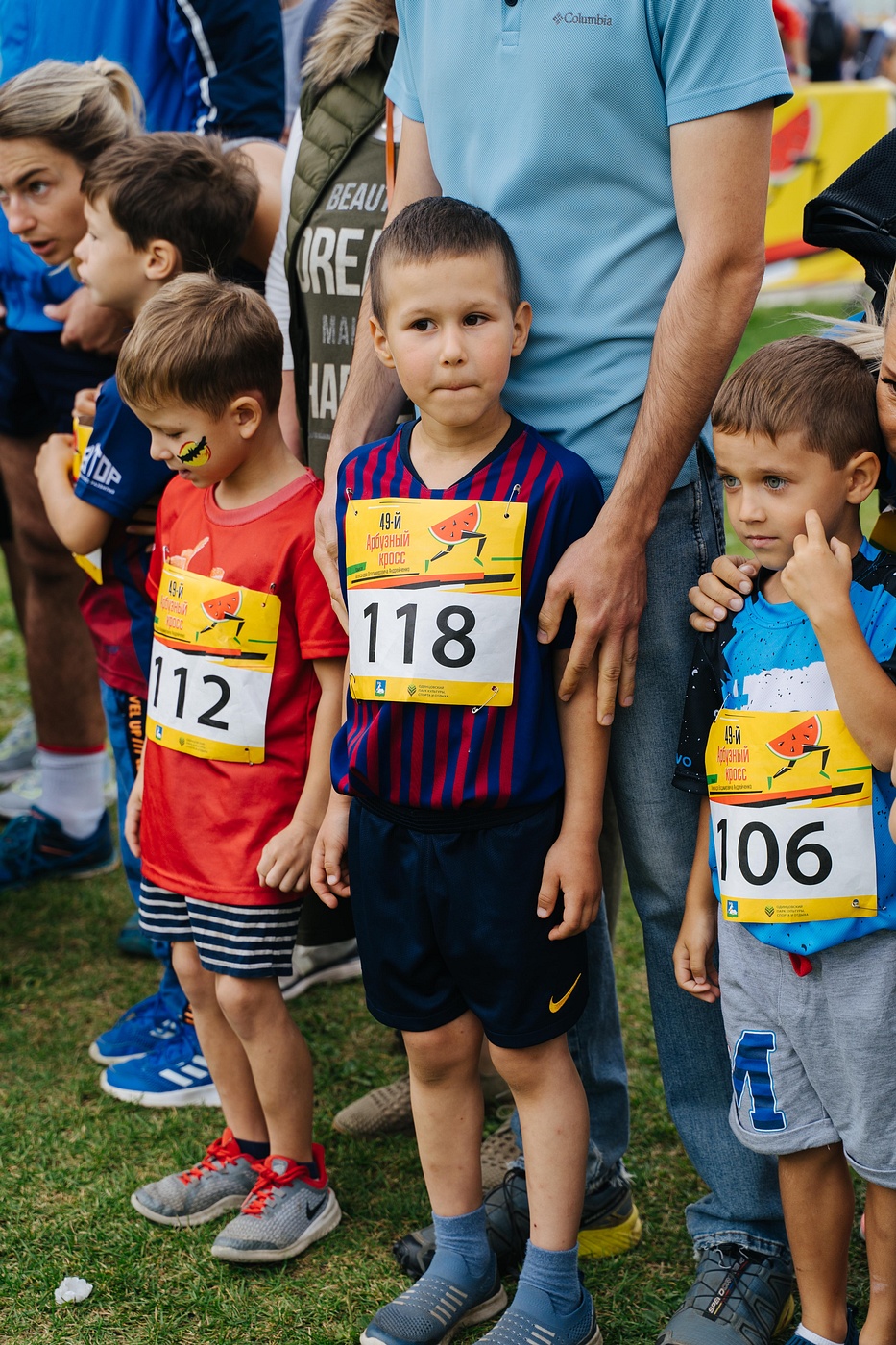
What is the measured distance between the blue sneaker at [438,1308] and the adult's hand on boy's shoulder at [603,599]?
1015 millimetres

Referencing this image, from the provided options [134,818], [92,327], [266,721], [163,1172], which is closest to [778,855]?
[266,721]

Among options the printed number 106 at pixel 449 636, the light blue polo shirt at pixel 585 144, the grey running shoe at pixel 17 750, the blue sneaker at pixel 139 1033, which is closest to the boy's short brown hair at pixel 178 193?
the light blue polo shirt at pixel 585 144

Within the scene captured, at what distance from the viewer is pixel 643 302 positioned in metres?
2.15

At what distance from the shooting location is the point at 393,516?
84.7 inches

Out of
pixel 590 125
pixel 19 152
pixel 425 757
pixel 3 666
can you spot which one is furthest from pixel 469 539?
pixel 3 666

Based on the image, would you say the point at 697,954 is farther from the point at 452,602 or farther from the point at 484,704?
the point at 452,602

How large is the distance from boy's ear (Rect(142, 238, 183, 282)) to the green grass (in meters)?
1.22

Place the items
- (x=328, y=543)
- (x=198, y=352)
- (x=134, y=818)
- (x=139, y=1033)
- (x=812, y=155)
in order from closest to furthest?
(x=328, y=543)
(x=198, y=352)
(x=134, y=818)
(x=139, y=1033)
(x=812, y=155)

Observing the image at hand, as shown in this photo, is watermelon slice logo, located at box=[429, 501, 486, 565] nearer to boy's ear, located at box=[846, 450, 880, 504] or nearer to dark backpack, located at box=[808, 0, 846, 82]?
boy's ear, located at box=[846, 450, 880, 504]

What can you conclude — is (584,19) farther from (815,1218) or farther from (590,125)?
(815,1218)

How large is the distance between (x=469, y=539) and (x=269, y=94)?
2.02 m

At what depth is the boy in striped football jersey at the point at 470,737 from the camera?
2.09 meters

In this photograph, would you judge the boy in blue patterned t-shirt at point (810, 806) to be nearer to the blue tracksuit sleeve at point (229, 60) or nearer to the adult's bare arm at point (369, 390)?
the adult's bare arm at point (369, 390)

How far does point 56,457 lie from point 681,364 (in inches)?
61.7
